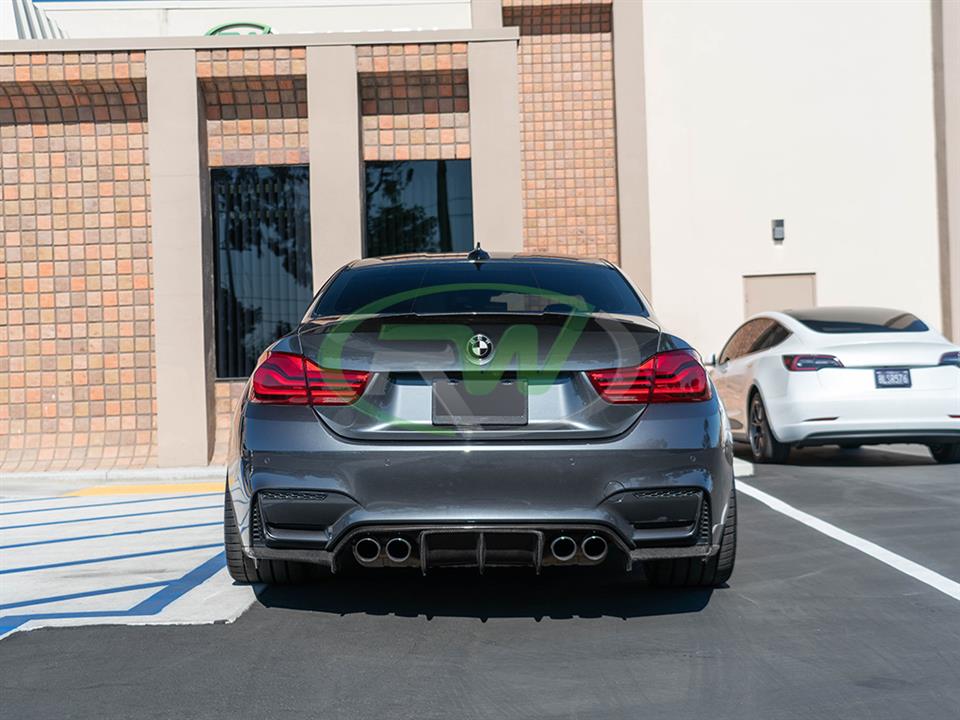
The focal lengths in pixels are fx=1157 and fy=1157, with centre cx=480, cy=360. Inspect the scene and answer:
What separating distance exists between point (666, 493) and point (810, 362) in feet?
20.7

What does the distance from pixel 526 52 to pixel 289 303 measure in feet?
25.4

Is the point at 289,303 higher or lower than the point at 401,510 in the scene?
higher

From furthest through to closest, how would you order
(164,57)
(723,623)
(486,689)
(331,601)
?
(164,57) < (331,601) < (723,623) < (486,689)

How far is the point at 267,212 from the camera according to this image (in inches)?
496

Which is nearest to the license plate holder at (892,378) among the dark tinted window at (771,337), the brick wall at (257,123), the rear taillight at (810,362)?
the rear taillight at (810,362)

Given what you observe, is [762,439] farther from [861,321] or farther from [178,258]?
[178,258]

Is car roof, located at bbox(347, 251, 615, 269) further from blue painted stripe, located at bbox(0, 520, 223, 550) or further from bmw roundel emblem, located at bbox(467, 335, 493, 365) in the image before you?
blue painted stripe, located at bbox(0, 520, 223, 550)

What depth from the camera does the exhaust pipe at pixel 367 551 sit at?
169 inches

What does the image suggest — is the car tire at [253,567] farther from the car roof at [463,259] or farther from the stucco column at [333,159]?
the stucco column at [333,159]

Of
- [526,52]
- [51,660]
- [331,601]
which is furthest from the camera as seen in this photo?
[526,52]

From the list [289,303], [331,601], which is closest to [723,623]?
[331,601]

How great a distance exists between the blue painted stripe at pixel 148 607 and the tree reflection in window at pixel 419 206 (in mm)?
7448

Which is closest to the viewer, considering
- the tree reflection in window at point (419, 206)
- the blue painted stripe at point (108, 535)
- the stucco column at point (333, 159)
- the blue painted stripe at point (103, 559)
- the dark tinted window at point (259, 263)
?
the blue painted stripe at point (103, 559)

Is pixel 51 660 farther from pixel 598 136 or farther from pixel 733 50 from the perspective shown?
pixel 733 50
